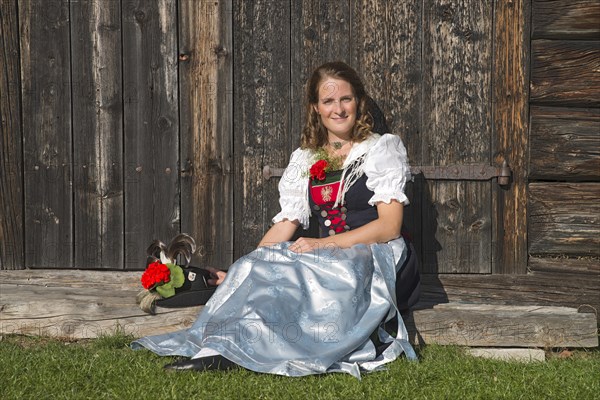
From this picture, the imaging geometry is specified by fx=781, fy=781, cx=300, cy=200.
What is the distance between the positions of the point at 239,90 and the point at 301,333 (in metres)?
1.66

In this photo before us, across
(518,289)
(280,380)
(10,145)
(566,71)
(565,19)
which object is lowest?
(280,380)

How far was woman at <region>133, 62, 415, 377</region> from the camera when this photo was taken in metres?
3.40

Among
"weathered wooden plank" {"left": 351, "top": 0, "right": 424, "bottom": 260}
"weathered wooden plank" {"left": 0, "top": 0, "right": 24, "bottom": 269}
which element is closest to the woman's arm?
"weathered wooden plank" {"left": 351, "top": 0, "right": 424, "bottom": 260}

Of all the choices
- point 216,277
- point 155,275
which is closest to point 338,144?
point 216,277

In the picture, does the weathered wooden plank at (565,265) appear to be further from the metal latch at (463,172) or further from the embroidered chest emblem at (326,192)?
the embroidered chest emblem at (326,192)

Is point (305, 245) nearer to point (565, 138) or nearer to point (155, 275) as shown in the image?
point (155, 275)

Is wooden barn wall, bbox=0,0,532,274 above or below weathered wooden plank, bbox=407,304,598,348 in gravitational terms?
above

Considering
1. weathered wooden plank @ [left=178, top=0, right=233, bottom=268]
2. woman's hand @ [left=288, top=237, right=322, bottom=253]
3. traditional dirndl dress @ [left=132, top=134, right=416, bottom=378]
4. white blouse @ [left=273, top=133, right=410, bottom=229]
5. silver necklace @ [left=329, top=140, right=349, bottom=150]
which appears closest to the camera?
traditional dirndl dress @ [left=132, top=134, right=416, bottom=378]

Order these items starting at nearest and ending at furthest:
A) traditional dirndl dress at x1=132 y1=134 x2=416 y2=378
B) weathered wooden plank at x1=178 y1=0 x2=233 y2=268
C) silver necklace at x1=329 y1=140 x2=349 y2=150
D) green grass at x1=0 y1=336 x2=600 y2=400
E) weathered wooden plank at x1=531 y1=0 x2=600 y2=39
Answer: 1. green grass at x1=0 y1=336 x2=600 y2=400
2. traditional dirndl dress at x1=132 y1=134 x2=416 y2=378
3. silver necklace at x1=329 y1=140 x2=349 y2=150
4. weathered wooden plank at x1=531 y1=0 x2=600 y2=39
5. weathered wooden plank at x1=178 y1=0 x2=233 y2=268

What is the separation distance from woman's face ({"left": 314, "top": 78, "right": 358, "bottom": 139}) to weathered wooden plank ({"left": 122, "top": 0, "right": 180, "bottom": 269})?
3.21 ft

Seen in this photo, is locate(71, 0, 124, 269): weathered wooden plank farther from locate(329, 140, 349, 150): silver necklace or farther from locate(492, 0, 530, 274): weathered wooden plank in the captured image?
locate(492, 0, 530, 274): weathered wooden plank

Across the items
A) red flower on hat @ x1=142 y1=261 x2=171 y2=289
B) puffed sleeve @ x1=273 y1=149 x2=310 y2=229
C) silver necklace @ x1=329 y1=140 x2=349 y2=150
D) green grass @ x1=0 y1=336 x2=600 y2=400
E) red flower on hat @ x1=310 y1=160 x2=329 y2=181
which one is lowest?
green grass @ x1=0 y1=336 x2=600 y2=400

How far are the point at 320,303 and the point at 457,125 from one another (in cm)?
151

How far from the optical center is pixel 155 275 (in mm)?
3896
